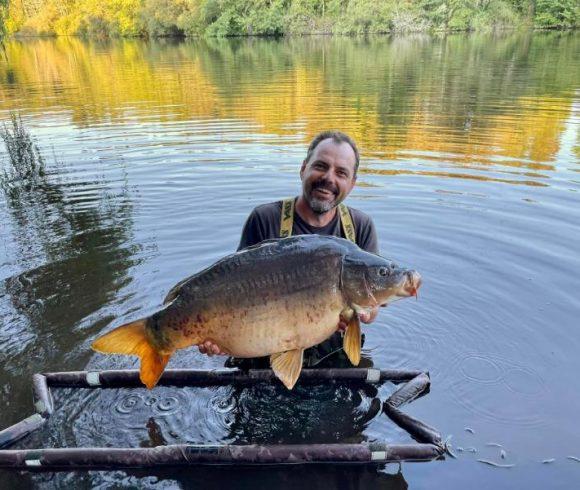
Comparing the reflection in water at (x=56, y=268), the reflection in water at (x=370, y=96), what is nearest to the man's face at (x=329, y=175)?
the reflection in water at (x=56, y=268)

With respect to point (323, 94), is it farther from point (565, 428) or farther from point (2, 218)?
point (565, 428)

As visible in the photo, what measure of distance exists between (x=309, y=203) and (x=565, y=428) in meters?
2.55

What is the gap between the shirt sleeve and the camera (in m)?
3.92

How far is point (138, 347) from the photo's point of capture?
2902 millimetres

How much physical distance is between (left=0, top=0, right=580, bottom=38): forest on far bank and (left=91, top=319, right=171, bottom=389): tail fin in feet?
142

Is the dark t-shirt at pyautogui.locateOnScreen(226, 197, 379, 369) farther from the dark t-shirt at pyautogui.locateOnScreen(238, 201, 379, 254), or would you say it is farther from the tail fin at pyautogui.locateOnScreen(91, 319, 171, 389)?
the tail fin at pyautogui.locateOnScreen(91, 319, 171, 389)

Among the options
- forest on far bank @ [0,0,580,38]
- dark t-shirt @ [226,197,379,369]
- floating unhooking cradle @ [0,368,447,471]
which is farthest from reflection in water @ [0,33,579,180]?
forest on far bank @ [0,0,580,38]

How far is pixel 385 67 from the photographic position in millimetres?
27203

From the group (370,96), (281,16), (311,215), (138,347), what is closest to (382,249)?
(311,215)

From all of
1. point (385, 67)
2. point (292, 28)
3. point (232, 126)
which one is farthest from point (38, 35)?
point (232, 126)

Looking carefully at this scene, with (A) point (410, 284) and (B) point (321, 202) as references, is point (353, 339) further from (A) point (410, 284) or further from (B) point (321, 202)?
(B) point (321, 202)

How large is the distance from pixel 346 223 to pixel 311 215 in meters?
0.28

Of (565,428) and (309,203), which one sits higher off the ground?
(309,203)

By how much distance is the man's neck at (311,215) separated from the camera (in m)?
3.87
